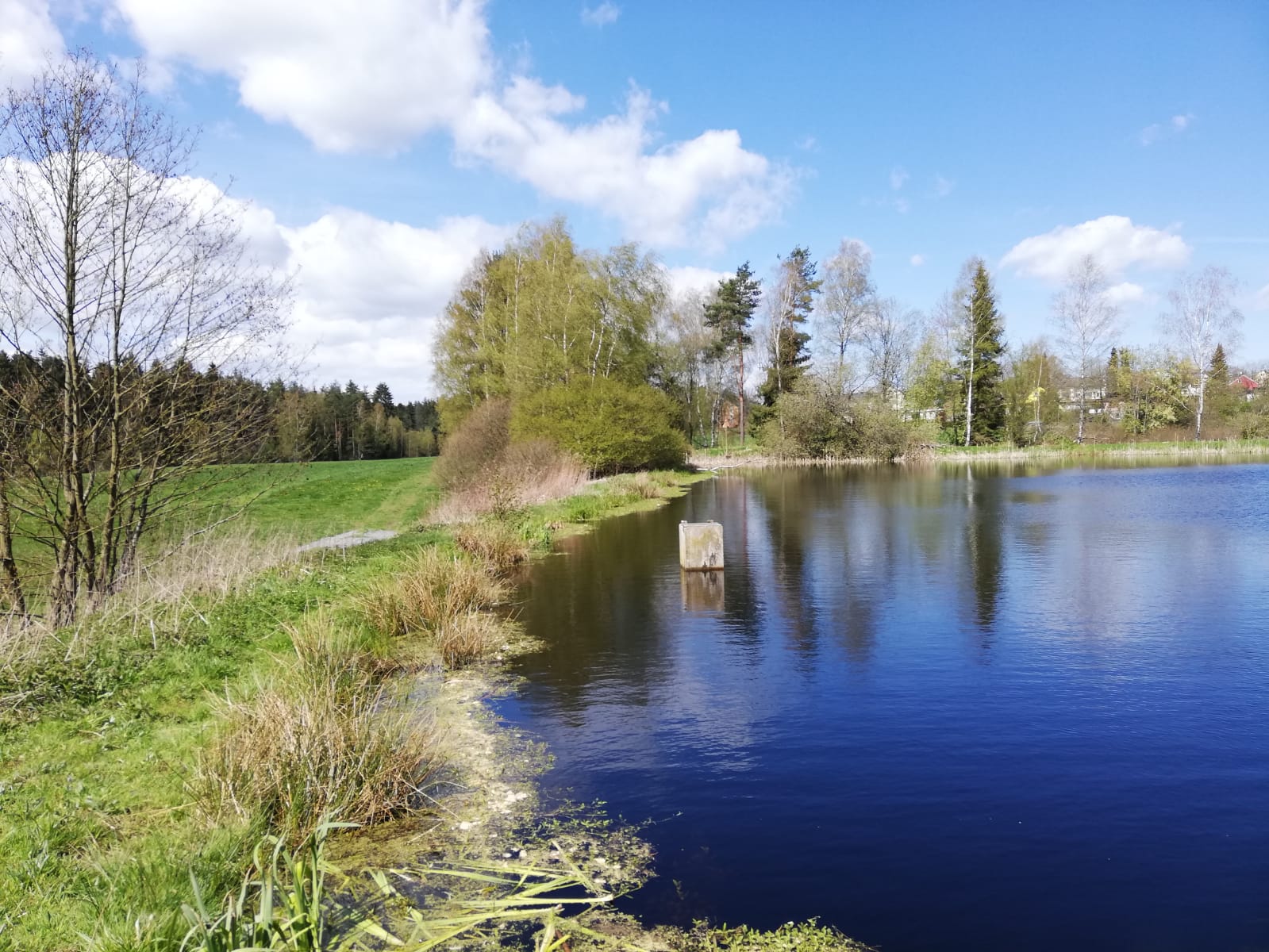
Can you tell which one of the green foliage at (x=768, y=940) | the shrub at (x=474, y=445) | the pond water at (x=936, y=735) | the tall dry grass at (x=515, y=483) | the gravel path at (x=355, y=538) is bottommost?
the green foliage at (x=768, y=940)

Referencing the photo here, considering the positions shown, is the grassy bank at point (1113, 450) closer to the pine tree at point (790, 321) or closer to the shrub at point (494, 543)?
the pine tree at point (790, 321)

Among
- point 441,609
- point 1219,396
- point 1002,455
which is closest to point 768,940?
point 441,609

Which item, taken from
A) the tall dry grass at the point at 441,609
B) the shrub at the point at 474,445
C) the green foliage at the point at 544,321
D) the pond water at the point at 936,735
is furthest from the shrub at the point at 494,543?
the green foliage at the point at 544,321

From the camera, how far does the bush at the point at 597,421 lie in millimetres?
33312

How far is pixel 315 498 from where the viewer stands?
3428 centimetres

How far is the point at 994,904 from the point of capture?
445cm

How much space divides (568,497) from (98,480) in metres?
15.7

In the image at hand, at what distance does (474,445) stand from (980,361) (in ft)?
121

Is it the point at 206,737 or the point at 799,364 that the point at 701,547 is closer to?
the point at 206,737

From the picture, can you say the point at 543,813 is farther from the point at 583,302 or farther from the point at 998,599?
the point at 583,302

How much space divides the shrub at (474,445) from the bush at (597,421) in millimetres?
614

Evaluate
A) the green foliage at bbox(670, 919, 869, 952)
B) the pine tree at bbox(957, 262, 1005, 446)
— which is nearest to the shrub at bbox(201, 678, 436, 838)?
the green foliage at bbox(670, 919, 869, 952)

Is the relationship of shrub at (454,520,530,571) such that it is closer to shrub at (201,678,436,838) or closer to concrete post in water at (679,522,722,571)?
concrete post in water at (679,522,722,571)

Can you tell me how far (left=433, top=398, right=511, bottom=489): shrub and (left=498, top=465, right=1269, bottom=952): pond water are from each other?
15.8 m
